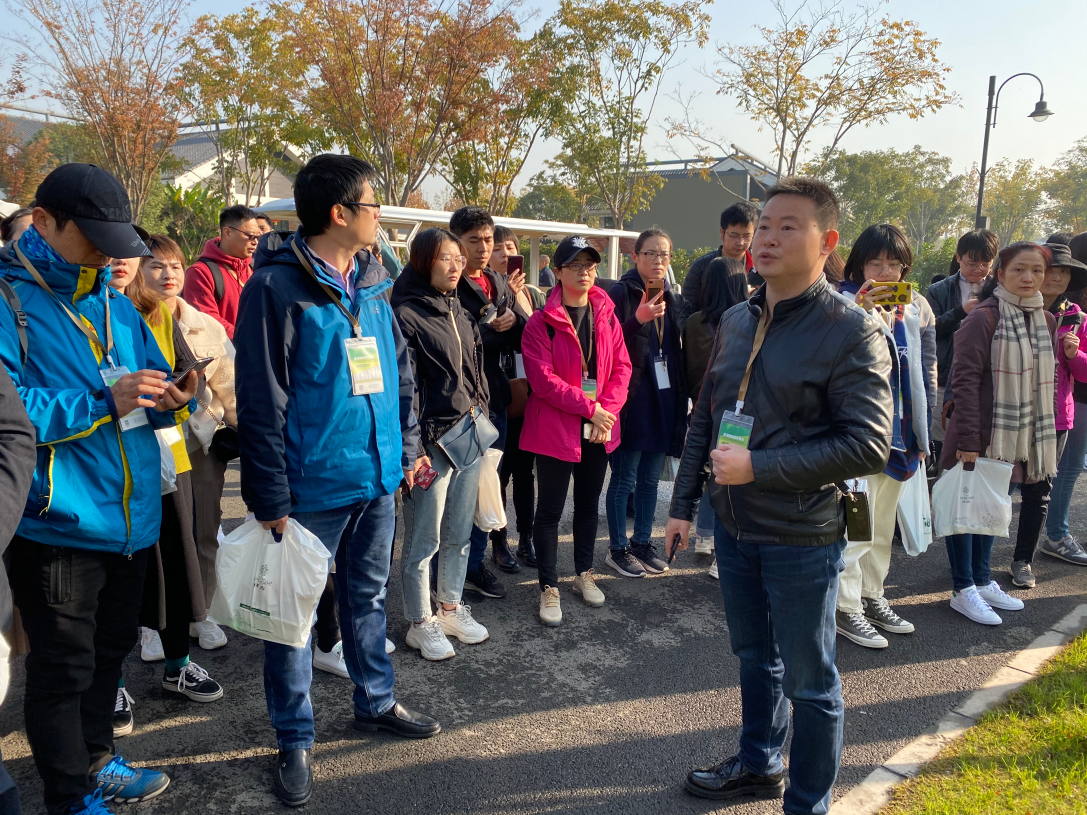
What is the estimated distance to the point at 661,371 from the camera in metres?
4.55

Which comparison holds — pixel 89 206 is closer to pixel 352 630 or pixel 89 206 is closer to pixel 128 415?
pixel 128 415

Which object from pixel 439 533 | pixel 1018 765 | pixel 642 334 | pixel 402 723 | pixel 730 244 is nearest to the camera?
pixel 1018 765

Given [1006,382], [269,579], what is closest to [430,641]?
[269,579]

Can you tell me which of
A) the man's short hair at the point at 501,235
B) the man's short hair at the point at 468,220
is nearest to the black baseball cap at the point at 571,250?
the man's short hair at the point at 468,220

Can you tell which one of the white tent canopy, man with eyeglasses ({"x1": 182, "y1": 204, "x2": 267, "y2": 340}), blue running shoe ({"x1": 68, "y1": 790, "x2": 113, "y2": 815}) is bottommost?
blue running shoe ({"x1": 68, "y1": 790, "x2": 113, "y2": 815})

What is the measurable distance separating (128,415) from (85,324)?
30 cm

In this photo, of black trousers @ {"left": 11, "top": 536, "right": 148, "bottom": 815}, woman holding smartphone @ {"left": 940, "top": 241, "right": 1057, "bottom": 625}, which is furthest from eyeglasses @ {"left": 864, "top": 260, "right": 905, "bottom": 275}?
black trousers @ {"left": 11, "top": 536, "right": 148, "bottom": 815}

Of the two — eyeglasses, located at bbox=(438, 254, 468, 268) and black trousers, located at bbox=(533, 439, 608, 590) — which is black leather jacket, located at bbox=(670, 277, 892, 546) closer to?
eyeglasses, located at bbox=(438, 254, 468, 268)

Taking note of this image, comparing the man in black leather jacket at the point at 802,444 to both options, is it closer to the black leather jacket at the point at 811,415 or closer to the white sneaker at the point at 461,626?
the black leather jacket at the point at 811,415

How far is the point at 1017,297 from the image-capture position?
405 centimetres

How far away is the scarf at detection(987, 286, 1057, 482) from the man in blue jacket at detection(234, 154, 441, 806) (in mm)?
3313

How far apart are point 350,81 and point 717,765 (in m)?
16.6

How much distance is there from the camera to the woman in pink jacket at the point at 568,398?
12.9 feet

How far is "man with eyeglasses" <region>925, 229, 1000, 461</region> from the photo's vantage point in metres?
5.45
